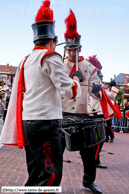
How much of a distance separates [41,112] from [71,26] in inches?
64.3

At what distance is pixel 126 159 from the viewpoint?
623 centimetres

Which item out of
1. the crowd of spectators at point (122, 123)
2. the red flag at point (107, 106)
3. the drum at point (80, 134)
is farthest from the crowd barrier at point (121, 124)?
the drum at point (80, 134)

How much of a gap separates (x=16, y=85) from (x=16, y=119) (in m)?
0.37

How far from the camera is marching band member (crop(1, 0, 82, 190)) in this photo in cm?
212

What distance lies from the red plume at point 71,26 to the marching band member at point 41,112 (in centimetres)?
93

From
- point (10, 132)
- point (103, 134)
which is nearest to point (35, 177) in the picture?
point (10, 132)

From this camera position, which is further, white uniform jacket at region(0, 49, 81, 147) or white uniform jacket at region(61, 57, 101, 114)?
white uniform jacket at region(61, 57, 101, 114)

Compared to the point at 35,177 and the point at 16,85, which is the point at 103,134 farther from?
the point at 16,85

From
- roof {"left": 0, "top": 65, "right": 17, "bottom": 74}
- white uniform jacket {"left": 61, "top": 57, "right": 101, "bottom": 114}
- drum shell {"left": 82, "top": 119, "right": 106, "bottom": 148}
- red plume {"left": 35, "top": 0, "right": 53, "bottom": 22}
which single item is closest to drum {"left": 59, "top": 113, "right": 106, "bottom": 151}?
drum shell {"left": 82, "top": 119, "right": 106, "bottom": 148}

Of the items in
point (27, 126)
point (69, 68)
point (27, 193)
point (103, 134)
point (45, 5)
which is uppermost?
point (45, 5)

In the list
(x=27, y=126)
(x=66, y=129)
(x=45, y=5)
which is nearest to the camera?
(x=27, y=126)

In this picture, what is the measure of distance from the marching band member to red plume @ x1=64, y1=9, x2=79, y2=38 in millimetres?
929

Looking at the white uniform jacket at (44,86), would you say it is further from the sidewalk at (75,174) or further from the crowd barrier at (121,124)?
the crowd barrier at (121,124)

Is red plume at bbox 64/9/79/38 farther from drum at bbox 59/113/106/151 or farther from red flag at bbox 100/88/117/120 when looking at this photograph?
drum at bbox 59/113/106/151
